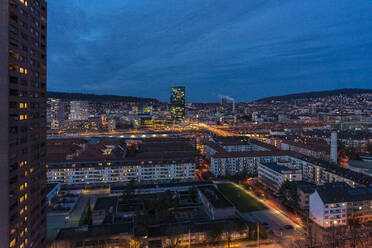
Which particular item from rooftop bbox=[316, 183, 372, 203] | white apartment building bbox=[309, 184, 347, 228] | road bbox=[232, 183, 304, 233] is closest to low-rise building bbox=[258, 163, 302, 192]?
road bbox=[232, 183, 304, 233]

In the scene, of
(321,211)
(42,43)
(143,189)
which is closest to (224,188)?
(143,189)

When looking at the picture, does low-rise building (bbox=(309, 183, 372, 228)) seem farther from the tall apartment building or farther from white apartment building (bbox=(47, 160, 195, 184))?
the tall apartment building

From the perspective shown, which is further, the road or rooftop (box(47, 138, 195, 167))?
rooftop (box(47, 138, 195, 167))

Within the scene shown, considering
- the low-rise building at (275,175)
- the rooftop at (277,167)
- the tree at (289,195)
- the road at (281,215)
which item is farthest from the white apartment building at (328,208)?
the rooftop at (277,167)

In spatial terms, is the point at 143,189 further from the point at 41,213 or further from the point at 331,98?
the point at 331,98

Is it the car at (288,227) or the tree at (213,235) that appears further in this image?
the car at (288,227)

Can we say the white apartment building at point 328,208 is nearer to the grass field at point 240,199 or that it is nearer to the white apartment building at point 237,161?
the grass field at point 240,199
